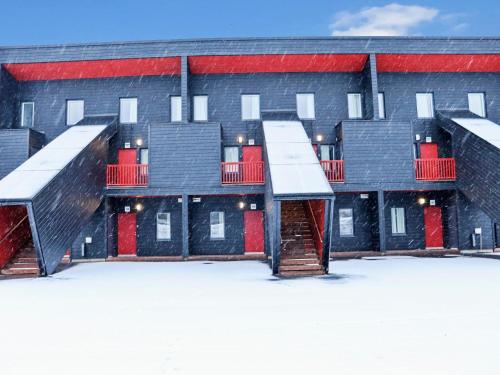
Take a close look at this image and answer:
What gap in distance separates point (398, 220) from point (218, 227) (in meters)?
8.73

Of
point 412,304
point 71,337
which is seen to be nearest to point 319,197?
point 412,304

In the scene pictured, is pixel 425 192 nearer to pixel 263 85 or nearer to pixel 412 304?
pixel 263 85

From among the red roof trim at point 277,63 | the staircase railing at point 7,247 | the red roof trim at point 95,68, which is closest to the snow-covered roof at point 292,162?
the red roof trim at point 277,63

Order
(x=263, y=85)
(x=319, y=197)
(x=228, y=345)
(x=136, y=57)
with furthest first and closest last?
(x=263, y=85), (x=136, y=57), (x=319, y=197), (x=228, y=345)

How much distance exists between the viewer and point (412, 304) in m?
7.04

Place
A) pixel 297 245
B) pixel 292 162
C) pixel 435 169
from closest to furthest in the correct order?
pixel 297 245, pixel 292 162, pixel 435 169

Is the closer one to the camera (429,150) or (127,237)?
(127,237)

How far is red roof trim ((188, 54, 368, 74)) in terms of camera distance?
56.1ft

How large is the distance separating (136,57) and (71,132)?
14.8ft

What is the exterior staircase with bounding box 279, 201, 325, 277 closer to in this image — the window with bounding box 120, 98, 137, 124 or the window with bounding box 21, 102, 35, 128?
the window with bounding box 120, 98, 137, 124

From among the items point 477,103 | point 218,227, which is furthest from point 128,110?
point 477,103

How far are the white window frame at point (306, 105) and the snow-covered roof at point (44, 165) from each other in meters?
9.24

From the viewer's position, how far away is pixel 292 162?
509 inches

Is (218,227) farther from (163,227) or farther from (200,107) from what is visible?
(200,107)
